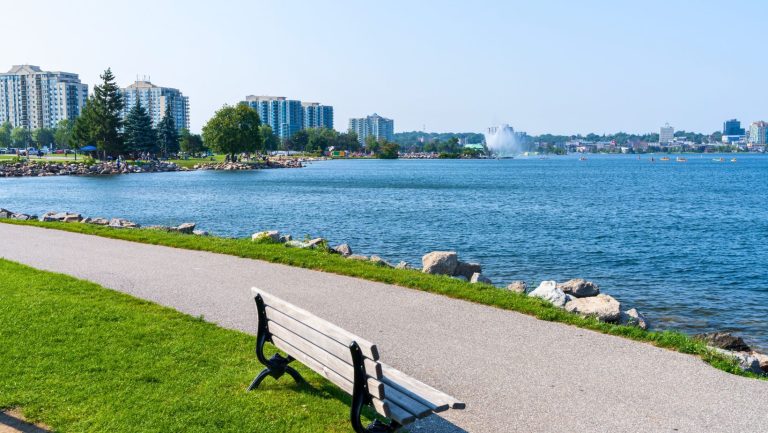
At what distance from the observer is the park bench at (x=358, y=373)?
532 cm

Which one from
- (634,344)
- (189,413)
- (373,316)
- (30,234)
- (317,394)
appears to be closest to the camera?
(189,413)

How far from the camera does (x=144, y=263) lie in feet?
48.1

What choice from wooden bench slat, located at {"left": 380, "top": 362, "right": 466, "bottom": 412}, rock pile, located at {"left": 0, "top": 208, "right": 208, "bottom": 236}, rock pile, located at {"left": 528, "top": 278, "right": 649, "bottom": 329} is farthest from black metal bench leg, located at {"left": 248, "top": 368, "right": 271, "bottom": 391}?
rock pile, located at {"left": 0, "top": 208, "right": 208, "bottom": 236}

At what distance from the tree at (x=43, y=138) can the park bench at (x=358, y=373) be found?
648 feet

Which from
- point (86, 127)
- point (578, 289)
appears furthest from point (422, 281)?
point (86, 127)

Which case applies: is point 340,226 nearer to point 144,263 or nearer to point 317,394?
point 144,263

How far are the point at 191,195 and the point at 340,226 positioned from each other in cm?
2690

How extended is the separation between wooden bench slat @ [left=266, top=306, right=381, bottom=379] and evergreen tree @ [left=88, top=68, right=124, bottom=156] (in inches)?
3963

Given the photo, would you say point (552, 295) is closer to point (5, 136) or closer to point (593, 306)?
point (593, 306)

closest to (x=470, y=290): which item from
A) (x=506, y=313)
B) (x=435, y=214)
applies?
(x=506, y=313)

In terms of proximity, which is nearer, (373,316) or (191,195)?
(373,316)

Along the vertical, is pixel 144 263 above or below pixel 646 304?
above

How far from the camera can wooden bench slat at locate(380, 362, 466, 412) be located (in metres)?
5.38

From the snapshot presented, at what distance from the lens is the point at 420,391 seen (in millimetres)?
5637
